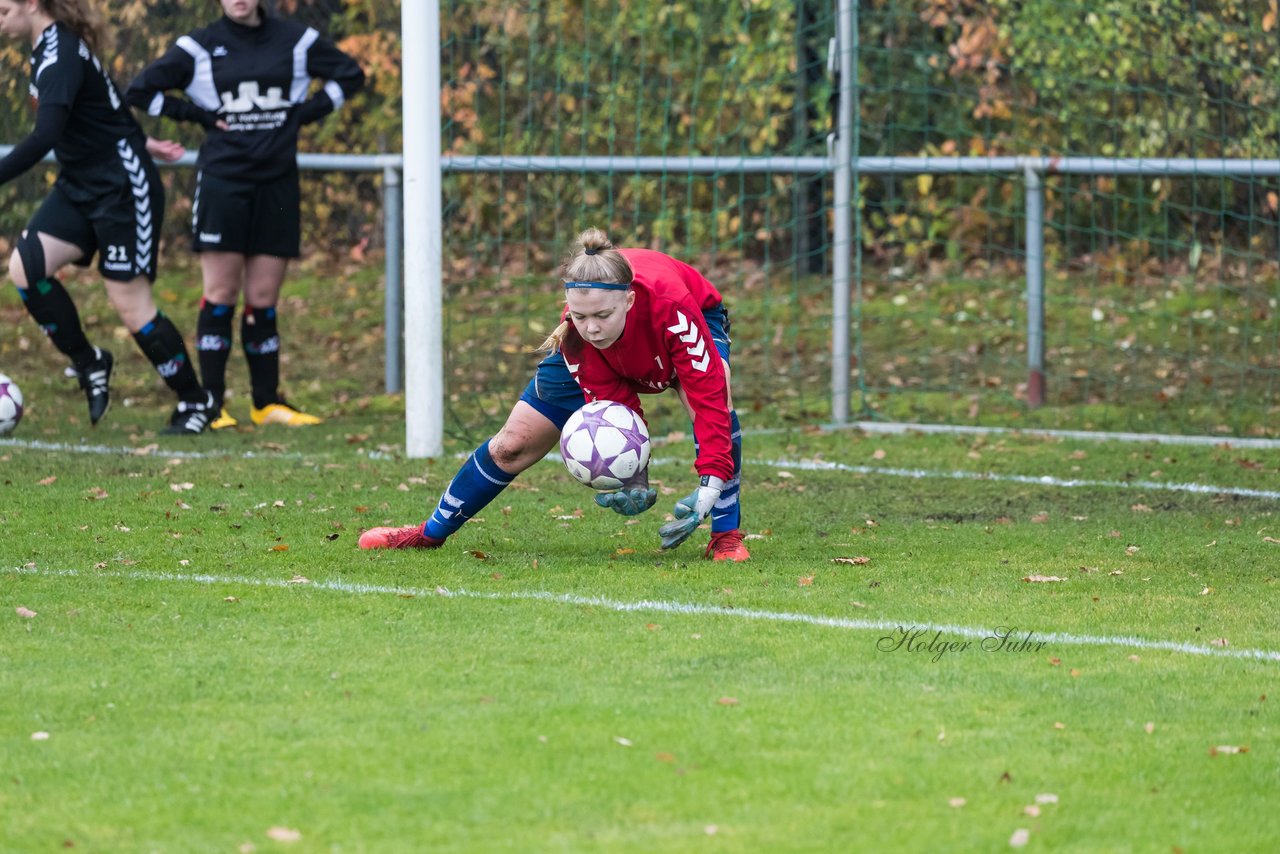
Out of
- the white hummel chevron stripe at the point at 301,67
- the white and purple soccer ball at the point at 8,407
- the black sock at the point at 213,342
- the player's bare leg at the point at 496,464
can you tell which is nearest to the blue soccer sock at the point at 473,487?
the player's bare leg at the point at 496,464

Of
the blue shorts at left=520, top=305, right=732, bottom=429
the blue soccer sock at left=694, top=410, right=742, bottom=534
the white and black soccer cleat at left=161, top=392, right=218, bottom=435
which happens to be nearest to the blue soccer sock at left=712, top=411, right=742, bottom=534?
the blue soccer sock at left=694, top=410, right=742, bottom=534

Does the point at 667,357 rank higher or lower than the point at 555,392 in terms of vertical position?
higher

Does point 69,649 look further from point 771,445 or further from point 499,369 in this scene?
point 499,369

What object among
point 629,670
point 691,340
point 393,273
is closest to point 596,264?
point 691,340

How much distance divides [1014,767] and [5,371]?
372 inches

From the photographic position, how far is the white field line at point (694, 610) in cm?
469

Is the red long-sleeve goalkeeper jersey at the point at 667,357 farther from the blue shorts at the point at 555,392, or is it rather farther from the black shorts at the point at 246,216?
the black shorts at the point at 246,216

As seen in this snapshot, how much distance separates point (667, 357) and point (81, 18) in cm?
456

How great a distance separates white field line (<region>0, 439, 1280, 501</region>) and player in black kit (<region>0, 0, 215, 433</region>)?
64cm

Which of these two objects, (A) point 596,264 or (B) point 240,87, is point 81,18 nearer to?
(B) point 240,87

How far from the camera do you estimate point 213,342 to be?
31.0 ft

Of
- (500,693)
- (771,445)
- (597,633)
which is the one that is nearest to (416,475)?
(771,445)

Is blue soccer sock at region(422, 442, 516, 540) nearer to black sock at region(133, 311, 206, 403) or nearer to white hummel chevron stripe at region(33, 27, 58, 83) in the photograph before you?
black sock at region(133, 311, 206, 403)

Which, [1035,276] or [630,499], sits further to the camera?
[1035,276]
